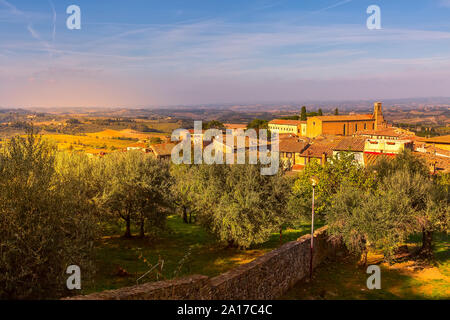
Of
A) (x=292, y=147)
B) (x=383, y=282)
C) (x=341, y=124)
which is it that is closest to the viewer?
(x=383, y=282)

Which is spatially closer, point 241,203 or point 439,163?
point 241,203

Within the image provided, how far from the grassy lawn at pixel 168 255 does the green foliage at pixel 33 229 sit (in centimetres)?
375

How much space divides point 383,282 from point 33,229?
18693 mm

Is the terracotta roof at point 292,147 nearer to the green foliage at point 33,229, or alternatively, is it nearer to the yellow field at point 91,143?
the yellow field at point 91,143

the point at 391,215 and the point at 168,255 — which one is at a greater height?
the point at 391,215

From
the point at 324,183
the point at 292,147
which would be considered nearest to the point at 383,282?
the point at 324,183

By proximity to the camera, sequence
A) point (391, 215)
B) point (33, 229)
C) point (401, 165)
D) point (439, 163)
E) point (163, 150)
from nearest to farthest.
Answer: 1. point (33, 229)
2. point (391, 215)
3. point (401, 165)
4. point (439, 163)
5. point (163, 150)

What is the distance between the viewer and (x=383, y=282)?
760 inches

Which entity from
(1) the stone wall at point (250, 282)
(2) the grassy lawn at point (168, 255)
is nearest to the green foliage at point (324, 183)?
(2) the grassy lawn at point (168, 255)

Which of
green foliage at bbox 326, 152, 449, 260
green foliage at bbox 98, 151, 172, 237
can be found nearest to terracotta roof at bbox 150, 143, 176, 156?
green foliage at bbox 98, 151, 172, 237

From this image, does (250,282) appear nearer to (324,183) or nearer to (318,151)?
(324,183)

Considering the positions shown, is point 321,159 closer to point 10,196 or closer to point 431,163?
point 431,163

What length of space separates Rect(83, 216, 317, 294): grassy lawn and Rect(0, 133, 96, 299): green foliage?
3748 millimetres
